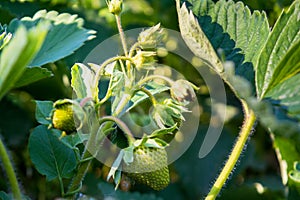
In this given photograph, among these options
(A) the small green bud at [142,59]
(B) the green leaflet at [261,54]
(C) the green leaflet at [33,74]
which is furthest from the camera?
(C) the green leaflet at [33,74]

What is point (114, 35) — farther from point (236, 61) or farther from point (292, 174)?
point (292, 174)

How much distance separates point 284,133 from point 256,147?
107 cm

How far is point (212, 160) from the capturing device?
1.68 metres

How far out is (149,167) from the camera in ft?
2.63

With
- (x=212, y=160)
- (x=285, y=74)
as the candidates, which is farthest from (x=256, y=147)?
(x=285, y=74)

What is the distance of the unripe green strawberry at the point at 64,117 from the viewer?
77cm

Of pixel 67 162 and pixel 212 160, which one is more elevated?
pixel 67 162

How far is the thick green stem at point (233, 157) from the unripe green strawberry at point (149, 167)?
7 centimetres

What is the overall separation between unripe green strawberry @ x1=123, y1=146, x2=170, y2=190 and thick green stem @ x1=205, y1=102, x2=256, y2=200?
7 centimetres

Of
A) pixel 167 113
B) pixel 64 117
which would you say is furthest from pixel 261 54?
pixel 64 117

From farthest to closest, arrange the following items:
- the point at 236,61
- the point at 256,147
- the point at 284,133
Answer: the point at 256,147
the point at 236,61
the point at 284,133

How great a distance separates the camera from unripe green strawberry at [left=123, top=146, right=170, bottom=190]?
0.79 m

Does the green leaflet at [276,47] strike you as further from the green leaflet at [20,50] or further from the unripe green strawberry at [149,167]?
the green leaflet at [20,50]

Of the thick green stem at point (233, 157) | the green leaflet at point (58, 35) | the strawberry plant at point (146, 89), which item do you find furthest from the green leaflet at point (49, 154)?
the thick green stem at point (233, 157)
